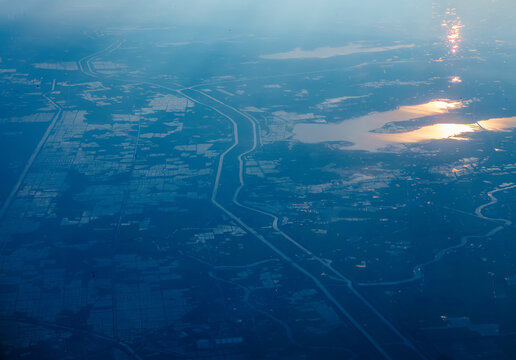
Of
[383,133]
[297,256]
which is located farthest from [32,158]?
[383,133]

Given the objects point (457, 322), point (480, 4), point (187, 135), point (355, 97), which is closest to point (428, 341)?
point (457, 322)

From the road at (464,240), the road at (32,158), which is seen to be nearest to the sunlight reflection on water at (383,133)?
the road at (464,240)

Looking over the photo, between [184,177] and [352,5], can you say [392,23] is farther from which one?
[184,177]

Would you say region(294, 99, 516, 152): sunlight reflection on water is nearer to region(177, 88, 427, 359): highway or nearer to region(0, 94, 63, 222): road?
region(177, 88, 427, 359): highway

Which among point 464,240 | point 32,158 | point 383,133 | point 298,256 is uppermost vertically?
point 32,158

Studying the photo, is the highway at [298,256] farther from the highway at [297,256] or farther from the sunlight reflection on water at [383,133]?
the sunlight reflection on water at [383,133]

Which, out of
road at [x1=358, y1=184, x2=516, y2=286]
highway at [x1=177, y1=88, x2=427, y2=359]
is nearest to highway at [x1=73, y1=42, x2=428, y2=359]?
highway at [x1=177, y1=88, x2=427, y2=359]

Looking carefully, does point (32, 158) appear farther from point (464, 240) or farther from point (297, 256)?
point (464, 240)

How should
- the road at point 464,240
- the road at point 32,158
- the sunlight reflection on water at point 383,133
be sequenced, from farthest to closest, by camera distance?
the sunlight reflection on water at point 383,133
the road at point 32,158
the road at point 464,240

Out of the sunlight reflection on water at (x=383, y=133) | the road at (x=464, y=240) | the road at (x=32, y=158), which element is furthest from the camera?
the sunlight reflection on water at (x=383, y=133)

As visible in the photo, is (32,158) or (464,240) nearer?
(464,240)

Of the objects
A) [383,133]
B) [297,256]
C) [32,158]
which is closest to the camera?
[297,256]

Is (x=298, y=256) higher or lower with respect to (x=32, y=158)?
lower
